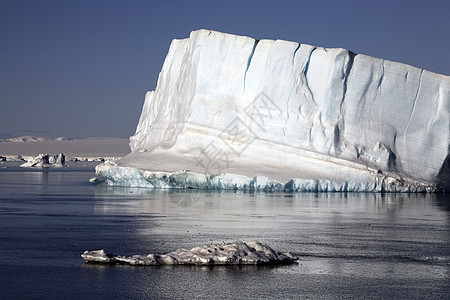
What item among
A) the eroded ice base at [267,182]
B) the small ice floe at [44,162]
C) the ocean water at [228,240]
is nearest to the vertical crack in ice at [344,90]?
the eroded ice base at [267,182]

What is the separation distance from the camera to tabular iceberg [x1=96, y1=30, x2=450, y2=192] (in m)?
25.5

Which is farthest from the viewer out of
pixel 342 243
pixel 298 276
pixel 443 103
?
pixel 443 103

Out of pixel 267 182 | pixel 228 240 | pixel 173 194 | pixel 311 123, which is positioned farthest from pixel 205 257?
pixel 311 123

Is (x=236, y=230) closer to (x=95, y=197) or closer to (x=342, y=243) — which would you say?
(x=342, y=243)

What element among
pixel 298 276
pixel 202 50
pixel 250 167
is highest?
pixel 202 50

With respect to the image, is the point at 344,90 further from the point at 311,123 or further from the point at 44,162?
the point at 44,162

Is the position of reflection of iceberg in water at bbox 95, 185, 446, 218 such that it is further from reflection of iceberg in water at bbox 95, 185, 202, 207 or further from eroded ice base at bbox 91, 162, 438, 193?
eroded ice base at bbox 91, 162, 438, 193

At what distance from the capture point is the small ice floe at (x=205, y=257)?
9359mm

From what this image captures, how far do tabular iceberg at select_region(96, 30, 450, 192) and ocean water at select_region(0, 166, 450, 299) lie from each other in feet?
13.5

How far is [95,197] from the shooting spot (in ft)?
74.8

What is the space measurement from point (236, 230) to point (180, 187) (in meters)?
13.0

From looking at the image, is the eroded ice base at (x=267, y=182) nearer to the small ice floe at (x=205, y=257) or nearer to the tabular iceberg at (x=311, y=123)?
the tabular iceberg at (x=311, y=123)

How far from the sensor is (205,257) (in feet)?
30.8

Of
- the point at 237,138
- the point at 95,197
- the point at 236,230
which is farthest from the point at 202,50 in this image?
the point at 236,230
